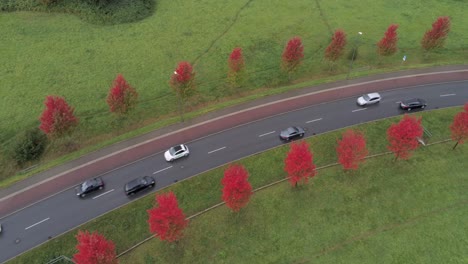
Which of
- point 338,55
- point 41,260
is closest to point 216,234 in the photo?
point 41,260

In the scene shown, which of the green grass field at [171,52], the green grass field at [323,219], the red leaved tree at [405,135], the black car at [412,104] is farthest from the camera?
the green grass field at [171,52]

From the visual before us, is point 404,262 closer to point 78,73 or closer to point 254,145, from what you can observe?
point 254,145

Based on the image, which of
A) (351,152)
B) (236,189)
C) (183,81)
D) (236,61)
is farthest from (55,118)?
(351,152)

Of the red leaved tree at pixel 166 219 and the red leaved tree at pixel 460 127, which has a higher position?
the red leaved tree at pixel 166 219

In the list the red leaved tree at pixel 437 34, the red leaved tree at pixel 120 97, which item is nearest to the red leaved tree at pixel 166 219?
the red leaved tree at pixel 120 97

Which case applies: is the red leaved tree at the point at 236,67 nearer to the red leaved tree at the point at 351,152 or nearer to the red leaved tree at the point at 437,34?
the red leaved tree at the point at 351,152

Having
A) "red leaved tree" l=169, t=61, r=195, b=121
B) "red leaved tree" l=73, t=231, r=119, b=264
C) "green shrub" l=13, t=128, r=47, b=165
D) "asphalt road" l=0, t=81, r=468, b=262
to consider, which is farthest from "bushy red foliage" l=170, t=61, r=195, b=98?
"red leaved tree" l=73, t=231, r=119, b=264

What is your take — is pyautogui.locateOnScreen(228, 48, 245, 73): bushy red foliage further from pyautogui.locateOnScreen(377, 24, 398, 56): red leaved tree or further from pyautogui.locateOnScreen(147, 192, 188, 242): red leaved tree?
pyautogui.locateOnScreen(147, 192, 188, 242): red leaved tree
